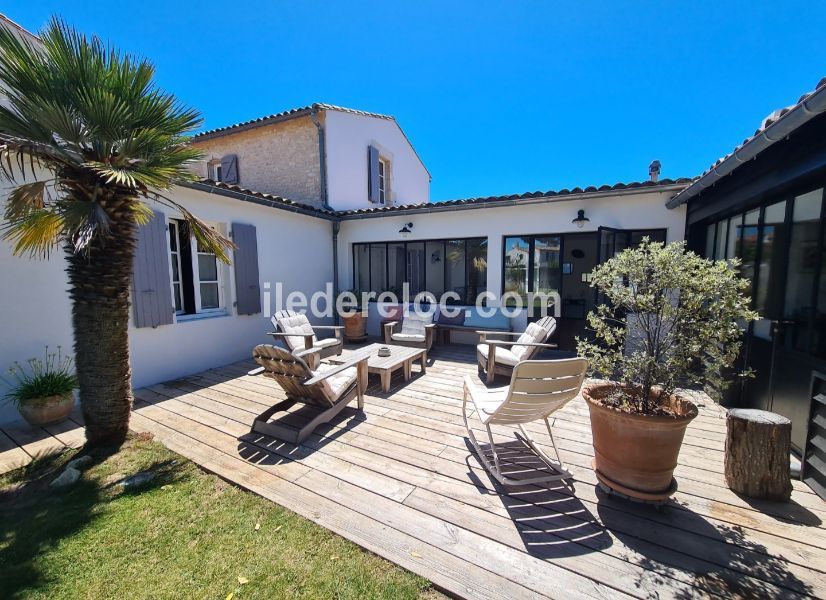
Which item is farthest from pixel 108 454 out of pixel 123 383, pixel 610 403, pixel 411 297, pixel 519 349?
pixel 411 297

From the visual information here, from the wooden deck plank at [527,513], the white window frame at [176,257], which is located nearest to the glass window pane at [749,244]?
the wooden deck plank at [527,513]

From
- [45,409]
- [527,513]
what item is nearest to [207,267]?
[45,409]

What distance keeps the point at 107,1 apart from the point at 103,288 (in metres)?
4.33

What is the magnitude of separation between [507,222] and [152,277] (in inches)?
247

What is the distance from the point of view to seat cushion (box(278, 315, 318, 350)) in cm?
527

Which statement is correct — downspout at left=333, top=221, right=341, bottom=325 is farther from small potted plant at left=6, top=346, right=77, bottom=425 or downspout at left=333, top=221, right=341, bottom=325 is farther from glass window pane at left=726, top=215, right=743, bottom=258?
glass window pane at left=726, top=215, right=743, bottom=258

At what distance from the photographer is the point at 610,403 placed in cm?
237

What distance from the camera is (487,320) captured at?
6.85 m

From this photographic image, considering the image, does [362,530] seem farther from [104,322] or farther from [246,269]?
[246,269]

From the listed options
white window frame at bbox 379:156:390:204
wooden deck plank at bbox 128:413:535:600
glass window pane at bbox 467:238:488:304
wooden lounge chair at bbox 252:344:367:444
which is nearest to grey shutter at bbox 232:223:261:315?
wooden lounge chair at bbox 252:344:367:444

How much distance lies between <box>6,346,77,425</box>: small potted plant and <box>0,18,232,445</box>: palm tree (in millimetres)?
1107

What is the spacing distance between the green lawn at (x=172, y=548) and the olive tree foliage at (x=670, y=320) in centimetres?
190

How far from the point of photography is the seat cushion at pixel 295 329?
17.3ft

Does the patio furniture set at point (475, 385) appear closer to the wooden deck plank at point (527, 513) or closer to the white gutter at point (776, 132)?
the wooden deck plank at point (527, 513)
